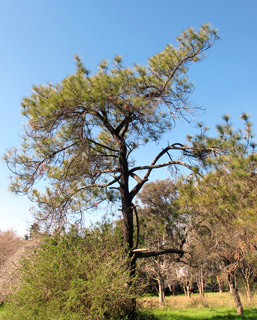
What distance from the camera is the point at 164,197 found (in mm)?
19391

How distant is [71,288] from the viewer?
439cm

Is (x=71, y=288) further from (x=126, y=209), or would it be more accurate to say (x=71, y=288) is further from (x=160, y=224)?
(x=160, y=224)

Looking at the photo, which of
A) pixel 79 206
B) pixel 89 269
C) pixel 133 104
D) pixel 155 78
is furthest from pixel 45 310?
pixel 155 78

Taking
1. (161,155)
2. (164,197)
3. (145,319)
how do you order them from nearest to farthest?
(145,319), (161,155), (164,197)

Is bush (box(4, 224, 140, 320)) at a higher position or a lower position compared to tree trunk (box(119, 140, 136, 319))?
lower

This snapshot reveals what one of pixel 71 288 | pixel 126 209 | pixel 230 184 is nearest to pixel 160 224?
pixel 126 209

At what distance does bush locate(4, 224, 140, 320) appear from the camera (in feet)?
14.0

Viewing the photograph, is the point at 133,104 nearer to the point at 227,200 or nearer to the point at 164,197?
the point at 227,200

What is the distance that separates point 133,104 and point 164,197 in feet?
48.2

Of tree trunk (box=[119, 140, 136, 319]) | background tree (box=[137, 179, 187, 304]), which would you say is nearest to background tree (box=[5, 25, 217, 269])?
tree trunk (box=[119, 140, 136, 319])

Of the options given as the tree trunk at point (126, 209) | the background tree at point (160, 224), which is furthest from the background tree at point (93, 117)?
the background tree at point (160, 224)

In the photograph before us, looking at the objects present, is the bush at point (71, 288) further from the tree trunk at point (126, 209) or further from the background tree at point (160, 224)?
the background tree at point (160, 224)

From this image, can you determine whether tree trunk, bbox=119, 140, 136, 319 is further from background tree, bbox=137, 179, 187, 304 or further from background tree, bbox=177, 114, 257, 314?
background tree, bbox=137, 179, 187, 304

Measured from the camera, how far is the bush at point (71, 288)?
14.0 ft
